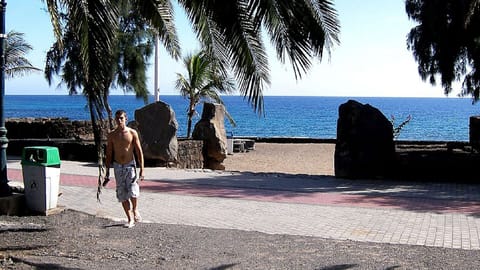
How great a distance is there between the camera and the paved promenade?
8.85 metres

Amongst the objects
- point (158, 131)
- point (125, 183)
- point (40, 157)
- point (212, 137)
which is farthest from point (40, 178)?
point (212, 137)

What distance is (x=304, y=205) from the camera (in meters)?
11.3

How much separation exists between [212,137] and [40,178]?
483 inches

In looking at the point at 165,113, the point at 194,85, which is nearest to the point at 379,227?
the point at 165,113

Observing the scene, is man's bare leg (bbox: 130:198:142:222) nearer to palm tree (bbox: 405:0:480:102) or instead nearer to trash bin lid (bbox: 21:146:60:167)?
trash bin lid (bbox: 21:146:60:167)

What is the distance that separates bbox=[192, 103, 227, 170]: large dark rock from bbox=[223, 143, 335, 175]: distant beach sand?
79cm

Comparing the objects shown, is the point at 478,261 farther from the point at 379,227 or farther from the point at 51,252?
the point at 51,252

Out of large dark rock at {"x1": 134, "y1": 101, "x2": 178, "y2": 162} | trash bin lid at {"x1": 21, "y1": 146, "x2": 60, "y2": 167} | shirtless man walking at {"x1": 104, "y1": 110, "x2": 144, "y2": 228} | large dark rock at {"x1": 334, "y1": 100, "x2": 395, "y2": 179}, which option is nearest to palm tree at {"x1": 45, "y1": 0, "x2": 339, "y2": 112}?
shirtless man walking at {"x1": 104, "y1": 110, "x2": 144, "y2": 228}

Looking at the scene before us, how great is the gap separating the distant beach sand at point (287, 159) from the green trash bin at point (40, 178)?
12135 millimetres

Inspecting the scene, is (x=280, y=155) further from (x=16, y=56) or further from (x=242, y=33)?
(x=242, y=33)

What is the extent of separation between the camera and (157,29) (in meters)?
7.88

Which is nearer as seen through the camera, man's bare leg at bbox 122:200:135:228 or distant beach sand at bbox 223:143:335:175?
man's bare leg at bbox 122:200:135:228

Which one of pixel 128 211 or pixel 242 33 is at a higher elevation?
pixel 242 33

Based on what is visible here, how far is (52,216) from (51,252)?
98.1 inches
